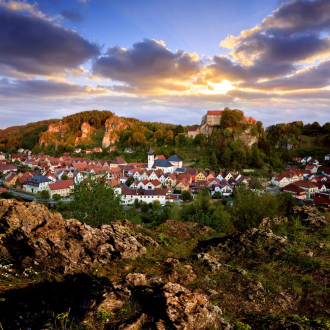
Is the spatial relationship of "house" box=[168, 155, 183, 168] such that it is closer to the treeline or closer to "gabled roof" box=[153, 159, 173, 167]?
"gabled roof" box=[153, 159, 173, 167]

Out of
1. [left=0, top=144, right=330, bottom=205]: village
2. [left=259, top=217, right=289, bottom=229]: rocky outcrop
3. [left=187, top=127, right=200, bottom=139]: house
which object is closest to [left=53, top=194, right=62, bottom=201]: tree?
[left=0, top=144, right=330, bottom=205]: village

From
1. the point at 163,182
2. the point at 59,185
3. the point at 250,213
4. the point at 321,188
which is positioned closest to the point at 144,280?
the point at 250,213

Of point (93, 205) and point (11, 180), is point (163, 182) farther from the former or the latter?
point (93, 205)

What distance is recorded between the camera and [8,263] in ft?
14.6

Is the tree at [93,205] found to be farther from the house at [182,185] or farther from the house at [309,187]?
the house at [309,187]

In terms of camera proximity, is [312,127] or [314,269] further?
[312,127]

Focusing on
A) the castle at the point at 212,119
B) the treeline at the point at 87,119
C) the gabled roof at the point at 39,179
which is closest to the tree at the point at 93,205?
the gabled roof at the point at 39,179

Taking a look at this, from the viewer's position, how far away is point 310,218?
943 cm

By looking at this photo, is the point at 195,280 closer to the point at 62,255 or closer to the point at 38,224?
the point at 62,255

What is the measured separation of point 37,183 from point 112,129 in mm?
68595

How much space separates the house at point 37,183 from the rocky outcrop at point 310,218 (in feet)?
165

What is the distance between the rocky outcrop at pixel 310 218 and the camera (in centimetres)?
891

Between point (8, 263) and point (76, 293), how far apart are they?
174 centimetres

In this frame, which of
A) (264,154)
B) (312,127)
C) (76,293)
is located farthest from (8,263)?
(312,127)
